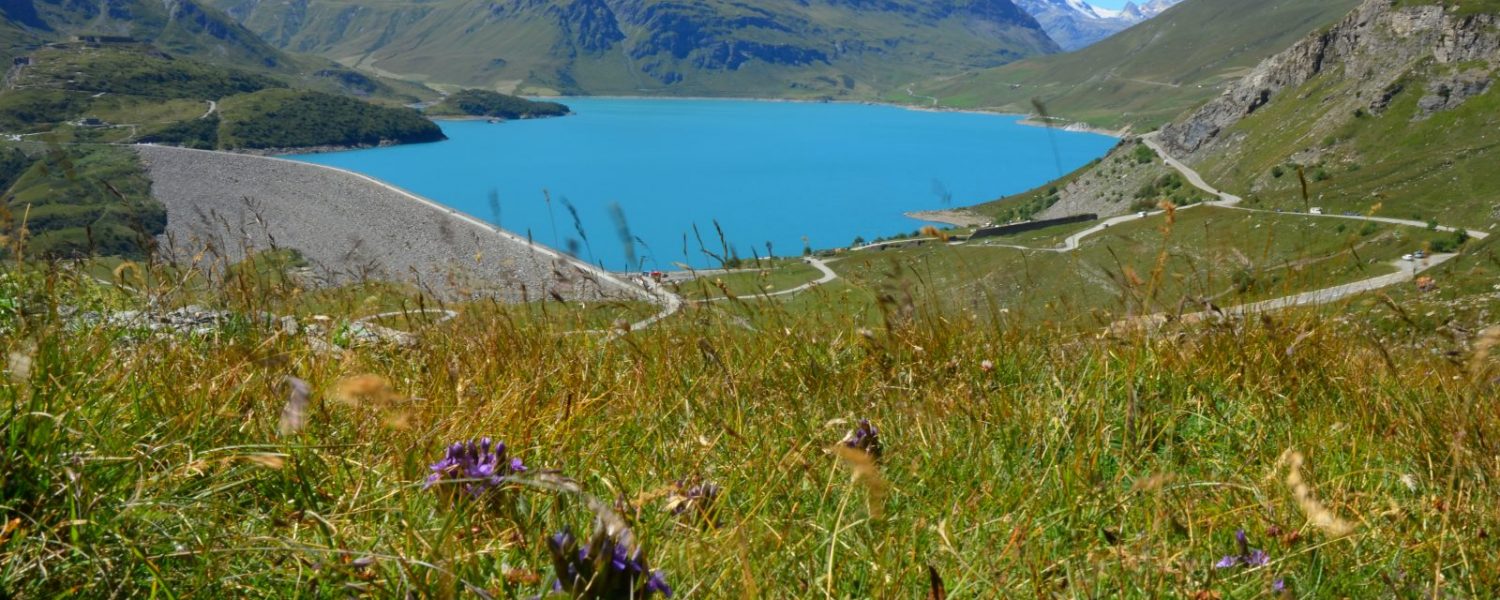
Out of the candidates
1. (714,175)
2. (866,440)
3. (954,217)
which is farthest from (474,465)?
(714,175)

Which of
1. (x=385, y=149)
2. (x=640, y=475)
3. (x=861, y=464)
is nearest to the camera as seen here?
(x=861, y=464)

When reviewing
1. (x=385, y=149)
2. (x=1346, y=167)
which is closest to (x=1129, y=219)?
(x=1346, y=167)

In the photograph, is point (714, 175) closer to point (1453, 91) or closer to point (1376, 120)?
point (1376, 120)

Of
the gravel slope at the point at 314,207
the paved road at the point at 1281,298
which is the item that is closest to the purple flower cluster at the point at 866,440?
the paved road at the point at 1281,298

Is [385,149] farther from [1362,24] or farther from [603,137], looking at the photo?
[1362,24]

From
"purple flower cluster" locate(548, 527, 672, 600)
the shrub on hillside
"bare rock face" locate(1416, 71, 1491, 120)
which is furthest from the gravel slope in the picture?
"bare rock face" locate(1416, 71, 1491, 120)

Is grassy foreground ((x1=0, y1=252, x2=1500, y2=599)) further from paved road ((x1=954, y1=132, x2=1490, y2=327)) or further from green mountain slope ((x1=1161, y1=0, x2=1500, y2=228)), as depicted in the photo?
green mountain slope ((x1=1161, y1=0, x2=1500, y2=228))
